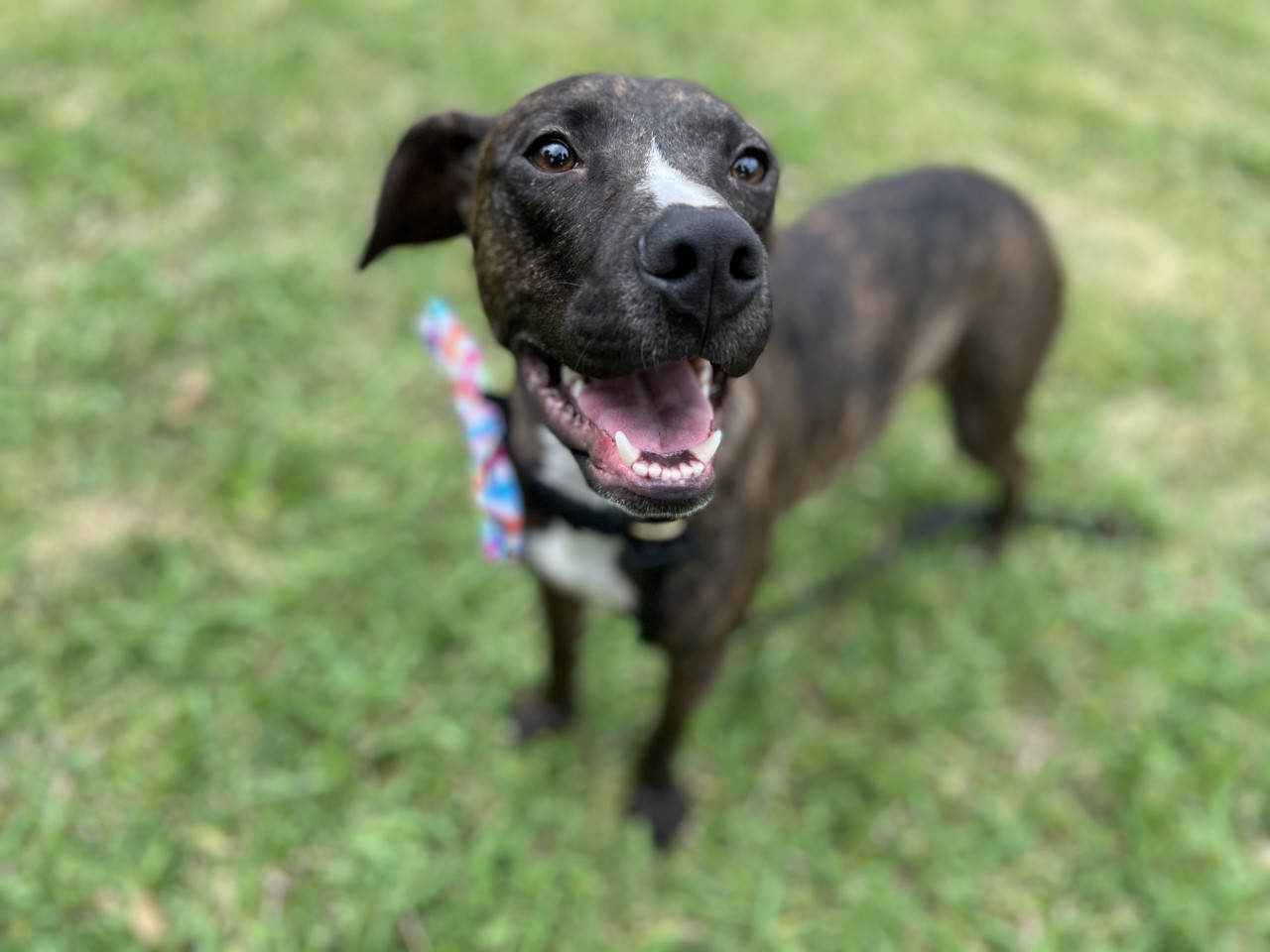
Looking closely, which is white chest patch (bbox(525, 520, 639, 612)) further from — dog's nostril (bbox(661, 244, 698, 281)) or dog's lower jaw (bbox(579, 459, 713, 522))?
dog's nostril (bbox(661, 244, 698, 281))

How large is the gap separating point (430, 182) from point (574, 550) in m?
1.03

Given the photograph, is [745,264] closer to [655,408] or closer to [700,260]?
[700,260]

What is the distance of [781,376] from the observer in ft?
9.13

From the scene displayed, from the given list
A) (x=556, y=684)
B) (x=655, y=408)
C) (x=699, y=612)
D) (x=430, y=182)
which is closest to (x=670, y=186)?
(x=655, y=408)

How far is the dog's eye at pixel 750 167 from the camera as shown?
208 cm

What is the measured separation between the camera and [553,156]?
1.96 m

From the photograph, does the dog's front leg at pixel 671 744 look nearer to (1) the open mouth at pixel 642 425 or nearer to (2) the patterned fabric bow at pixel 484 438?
(2) the patterned fabric bow at pixel 484 438

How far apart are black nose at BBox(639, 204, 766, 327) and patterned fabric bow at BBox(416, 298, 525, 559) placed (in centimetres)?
96

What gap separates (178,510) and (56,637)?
640 mm

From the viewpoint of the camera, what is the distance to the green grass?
301 centimetres

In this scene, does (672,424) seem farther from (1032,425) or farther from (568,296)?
(1032,425)

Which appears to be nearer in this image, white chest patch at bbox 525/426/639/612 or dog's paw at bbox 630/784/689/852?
white chest patch at bbox 525/426/639/612

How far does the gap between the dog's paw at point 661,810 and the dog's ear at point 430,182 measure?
1.89 m

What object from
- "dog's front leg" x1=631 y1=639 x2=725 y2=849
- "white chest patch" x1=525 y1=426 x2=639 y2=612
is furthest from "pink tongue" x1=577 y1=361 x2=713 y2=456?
"dog's front leg" x1=631 y1=639 x2=725 y2=849
